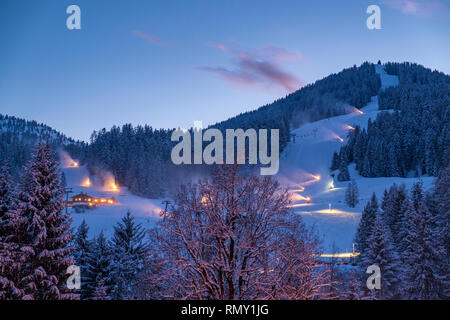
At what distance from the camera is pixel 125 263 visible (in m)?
25.7

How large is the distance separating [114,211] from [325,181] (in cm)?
6177

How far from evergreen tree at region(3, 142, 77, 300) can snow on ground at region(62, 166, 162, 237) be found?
37.1 m

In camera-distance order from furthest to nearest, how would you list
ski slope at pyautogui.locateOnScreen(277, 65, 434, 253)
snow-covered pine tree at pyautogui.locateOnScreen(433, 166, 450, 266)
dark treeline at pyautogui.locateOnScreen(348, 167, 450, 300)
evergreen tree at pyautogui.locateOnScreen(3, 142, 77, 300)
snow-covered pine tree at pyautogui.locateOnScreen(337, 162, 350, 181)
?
snow-covered pine tree at pyautogui.locateOnScreen(337, 162, 350, 181)
ski slope at pyautogui.locateOnScreen(277, 65, 434, 253)
snow-covered pine tree at pyautogui.locateOnScreen(433, 166, 450, 266)
dark treeline at pyautogui.locateOnScreen(348, 167, 450, 300)
evergreen tree at pyautogui.locateOnScreen(3, 142, 77, 300)

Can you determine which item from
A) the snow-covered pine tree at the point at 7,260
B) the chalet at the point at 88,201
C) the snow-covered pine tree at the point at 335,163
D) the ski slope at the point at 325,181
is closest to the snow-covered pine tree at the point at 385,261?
the ski slope at the point at 325,181

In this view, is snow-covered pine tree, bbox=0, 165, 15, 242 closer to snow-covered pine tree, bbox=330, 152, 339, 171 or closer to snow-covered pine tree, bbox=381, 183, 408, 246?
snow-covered pine tree, bbox=381, 183, 408, 246

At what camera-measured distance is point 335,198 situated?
7712 centimetres

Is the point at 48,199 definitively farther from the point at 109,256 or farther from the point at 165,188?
the point at 165,188

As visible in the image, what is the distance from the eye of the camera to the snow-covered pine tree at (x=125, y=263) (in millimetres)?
24281

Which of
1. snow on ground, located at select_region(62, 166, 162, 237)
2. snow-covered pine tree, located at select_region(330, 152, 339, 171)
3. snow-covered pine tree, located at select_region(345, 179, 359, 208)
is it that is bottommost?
snow on ground, located at select_region(62, 166, 162, 237)

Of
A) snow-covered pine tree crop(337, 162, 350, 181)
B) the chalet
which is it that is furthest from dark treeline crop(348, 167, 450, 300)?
snow-covered pine tree crop(337, 162, 350, 181)

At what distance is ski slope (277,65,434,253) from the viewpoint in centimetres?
5647
